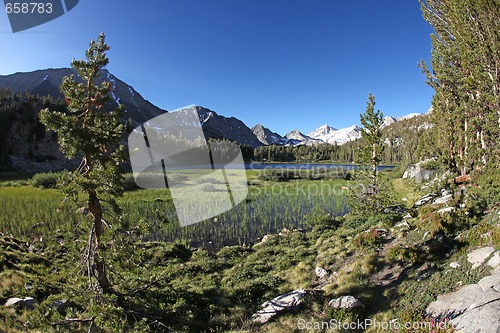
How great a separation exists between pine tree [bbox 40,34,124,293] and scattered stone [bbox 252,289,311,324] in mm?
5599

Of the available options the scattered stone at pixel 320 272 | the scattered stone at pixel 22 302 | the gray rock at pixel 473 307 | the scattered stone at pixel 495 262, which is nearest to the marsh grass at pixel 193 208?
the scattered stone at pixel 22 302

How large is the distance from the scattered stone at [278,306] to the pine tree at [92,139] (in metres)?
5.60

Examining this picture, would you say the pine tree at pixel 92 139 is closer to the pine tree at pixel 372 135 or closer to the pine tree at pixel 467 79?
the pine tree at pixel 372 135

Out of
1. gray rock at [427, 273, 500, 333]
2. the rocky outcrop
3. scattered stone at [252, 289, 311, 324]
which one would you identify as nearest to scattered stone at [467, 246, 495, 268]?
the rocky outcrop

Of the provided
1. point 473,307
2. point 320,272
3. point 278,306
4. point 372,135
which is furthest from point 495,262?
point 372,135

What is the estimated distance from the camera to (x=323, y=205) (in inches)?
1382

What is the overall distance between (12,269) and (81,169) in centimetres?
717

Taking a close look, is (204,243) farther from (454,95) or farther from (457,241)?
(454,95)

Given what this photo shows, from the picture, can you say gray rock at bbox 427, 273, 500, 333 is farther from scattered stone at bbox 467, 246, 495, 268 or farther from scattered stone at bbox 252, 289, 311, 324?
scattered stone at bbox 252, 289, 311, 324

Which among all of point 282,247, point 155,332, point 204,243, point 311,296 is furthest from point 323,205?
point 155,332

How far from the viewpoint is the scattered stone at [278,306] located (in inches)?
388

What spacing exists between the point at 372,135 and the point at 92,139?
19809mm

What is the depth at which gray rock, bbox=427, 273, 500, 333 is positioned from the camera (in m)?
6.62

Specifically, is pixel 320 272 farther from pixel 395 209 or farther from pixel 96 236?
pixel 395 209
